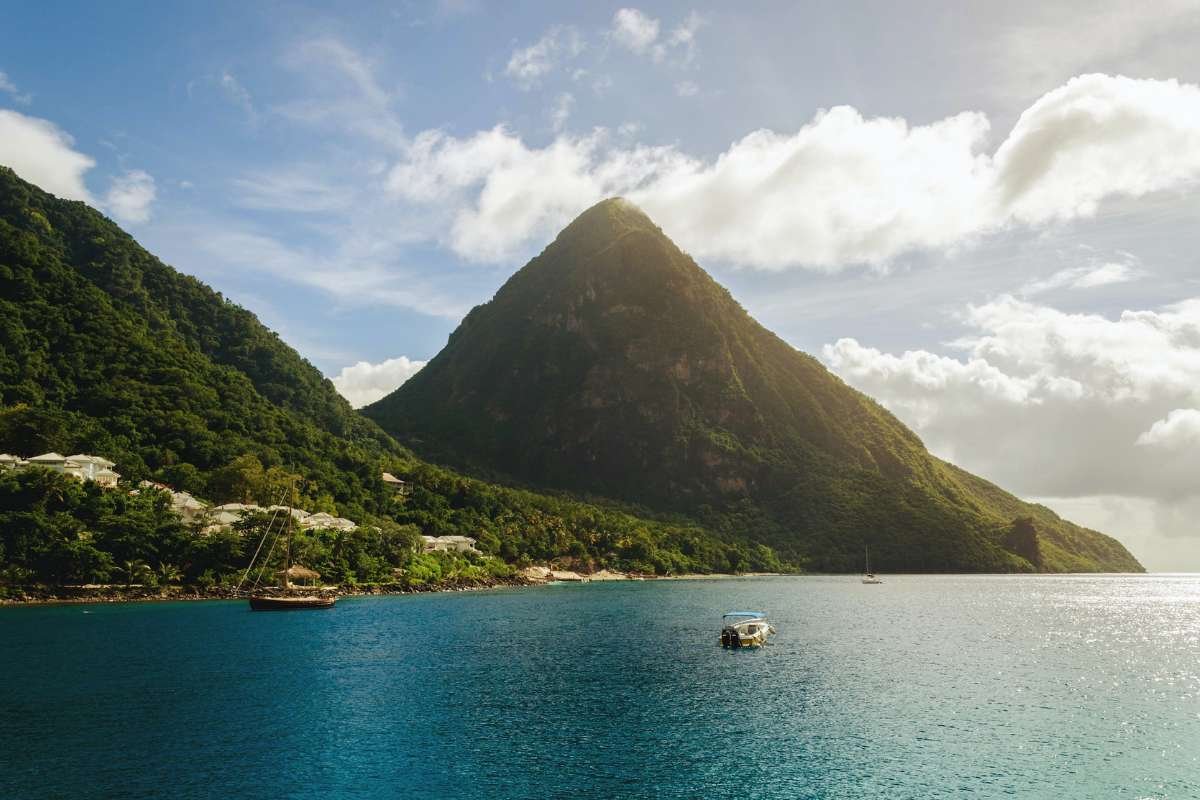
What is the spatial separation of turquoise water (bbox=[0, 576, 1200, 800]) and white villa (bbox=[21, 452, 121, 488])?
30.8 metres

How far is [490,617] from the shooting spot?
3578 inches

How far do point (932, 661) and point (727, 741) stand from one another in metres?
34.3

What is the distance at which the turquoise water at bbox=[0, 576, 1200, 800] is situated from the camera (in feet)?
105

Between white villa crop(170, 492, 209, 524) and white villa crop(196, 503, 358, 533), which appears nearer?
white villa crop(170, 492, 209, 524)

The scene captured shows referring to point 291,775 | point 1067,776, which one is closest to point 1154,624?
point 1067,776

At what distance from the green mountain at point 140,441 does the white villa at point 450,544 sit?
4620 mm

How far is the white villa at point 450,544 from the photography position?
15112cm

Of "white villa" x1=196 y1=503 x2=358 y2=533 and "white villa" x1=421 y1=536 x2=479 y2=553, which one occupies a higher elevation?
"white villa" x1=196 y1=503 x2=358 y2=533

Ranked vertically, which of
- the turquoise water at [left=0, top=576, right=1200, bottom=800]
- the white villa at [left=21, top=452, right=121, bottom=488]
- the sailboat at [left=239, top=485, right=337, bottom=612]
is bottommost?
the turquoise water at [left=0, top=576, right=1200, bottom=800]

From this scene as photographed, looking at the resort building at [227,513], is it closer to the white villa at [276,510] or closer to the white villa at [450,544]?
the white villa at [276,510]

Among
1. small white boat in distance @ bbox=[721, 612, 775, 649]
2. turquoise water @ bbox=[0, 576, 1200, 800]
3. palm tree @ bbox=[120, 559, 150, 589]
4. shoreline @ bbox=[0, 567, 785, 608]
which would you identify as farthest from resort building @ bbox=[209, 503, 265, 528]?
small white boat in distance @ bbox=[721, 612, 775, 649]

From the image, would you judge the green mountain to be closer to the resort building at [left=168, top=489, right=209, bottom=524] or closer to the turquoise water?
the resort building at [left=168, top=489, right=209, bottom=524]

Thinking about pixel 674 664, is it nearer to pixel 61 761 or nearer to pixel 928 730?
pixel 928 730

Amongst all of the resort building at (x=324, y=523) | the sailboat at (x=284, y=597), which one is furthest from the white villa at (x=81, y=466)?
the resort building at (x=324, y=523)
